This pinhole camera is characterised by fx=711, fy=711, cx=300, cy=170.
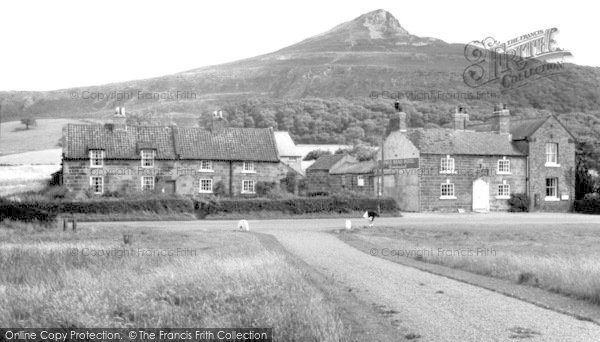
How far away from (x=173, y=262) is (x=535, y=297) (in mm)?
9902

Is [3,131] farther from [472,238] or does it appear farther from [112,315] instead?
[112,315]

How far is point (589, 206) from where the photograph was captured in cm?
6041

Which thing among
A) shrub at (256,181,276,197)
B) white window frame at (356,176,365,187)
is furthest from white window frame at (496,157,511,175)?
shrub at (256,181,276,197)

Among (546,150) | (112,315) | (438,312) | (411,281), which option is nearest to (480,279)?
(411,281)

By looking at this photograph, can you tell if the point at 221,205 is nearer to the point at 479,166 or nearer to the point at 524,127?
the point at 479,166

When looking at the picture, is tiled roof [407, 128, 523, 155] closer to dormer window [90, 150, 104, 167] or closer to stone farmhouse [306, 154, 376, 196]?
stone farmhouse [306, 154, 376, 196]

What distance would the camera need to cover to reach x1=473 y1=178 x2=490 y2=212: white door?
5928 centimetres

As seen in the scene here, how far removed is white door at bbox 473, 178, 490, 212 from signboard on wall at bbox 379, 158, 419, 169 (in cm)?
578

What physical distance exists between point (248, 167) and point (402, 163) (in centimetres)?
1286

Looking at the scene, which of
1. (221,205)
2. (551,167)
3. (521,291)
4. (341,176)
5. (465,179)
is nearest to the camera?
(521,291)

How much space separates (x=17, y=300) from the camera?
14586 millimetres

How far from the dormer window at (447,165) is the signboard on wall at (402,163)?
2357mm

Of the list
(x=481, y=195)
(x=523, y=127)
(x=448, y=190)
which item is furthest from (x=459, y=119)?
(x=448, y=190)

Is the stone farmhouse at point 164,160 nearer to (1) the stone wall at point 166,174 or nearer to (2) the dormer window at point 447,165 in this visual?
(1) the stone wall at point 166,174
